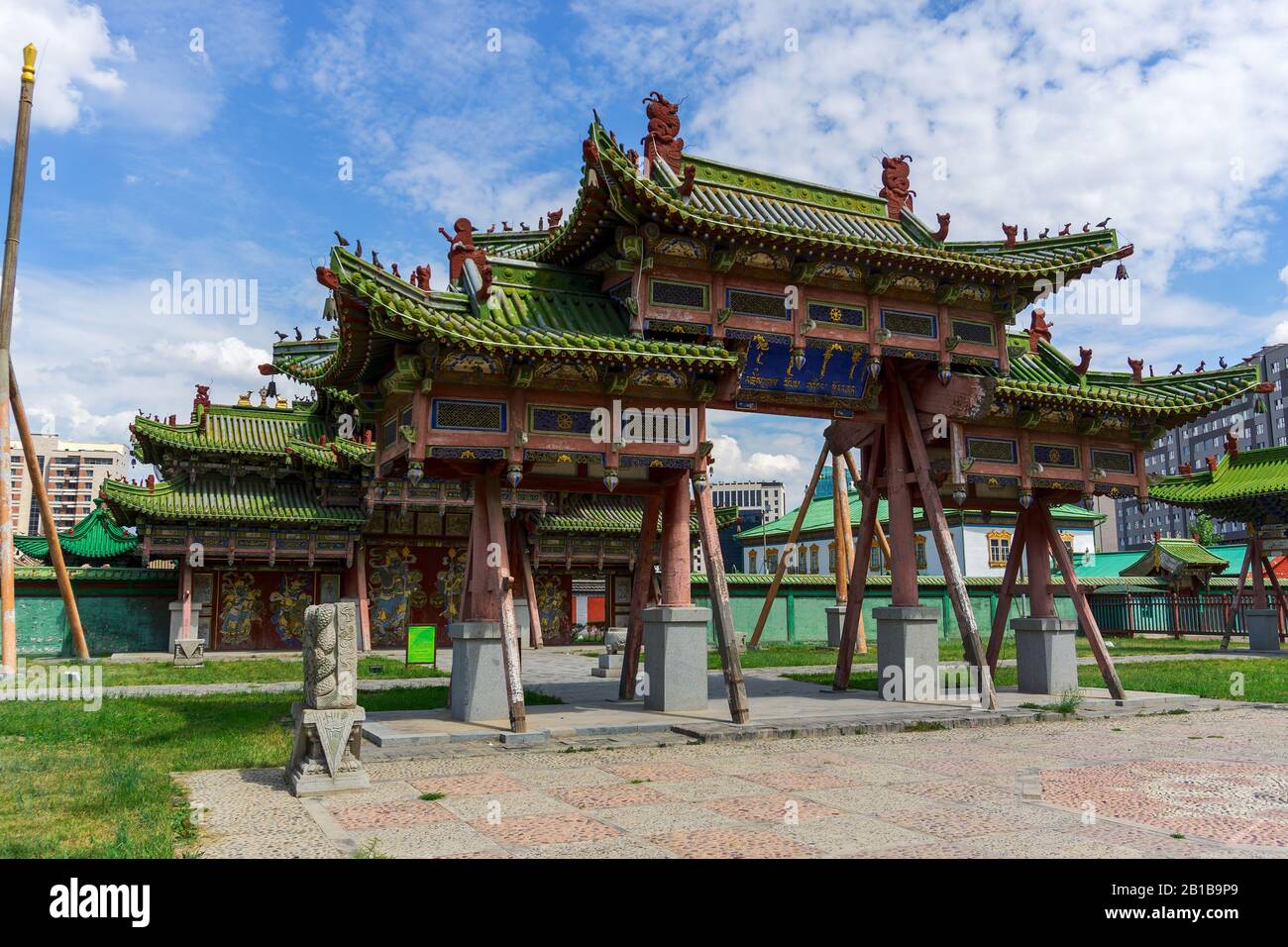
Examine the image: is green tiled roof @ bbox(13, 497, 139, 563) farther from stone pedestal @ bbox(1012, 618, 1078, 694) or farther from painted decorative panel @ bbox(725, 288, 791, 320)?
stone pedestal @ bbox(1012, 618, 1078, 694)

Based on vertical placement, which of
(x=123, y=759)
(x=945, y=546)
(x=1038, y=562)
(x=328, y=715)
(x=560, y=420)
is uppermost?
(x=560, y=420)

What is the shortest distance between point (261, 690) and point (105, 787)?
32.3 feet

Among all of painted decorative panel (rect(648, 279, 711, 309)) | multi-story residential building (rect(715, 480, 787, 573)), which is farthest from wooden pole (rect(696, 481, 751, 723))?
multi-story residential building (rect(715, 480, 787, 573))

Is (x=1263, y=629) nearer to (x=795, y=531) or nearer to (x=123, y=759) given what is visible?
(x=795, y=531)

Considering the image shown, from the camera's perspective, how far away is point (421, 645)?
73.2 feet

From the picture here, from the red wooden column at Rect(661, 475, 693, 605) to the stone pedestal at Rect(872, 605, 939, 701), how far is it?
3.63 metres

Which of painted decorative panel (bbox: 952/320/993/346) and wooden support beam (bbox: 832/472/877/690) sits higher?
painted decorative panel (bbox: 952/320/993/346)

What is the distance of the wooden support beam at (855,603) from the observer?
Answer: 16219 mm

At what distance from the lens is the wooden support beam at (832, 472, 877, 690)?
16219 mm

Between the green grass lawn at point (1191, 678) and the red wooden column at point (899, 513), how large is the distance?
2.51 meters

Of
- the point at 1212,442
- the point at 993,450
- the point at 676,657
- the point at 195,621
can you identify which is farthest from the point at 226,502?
the point at 1212,442

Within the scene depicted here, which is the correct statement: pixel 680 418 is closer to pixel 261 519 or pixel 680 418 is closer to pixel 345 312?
pixel 345 312

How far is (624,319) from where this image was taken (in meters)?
13.3

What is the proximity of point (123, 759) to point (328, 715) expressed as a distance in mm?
3311
